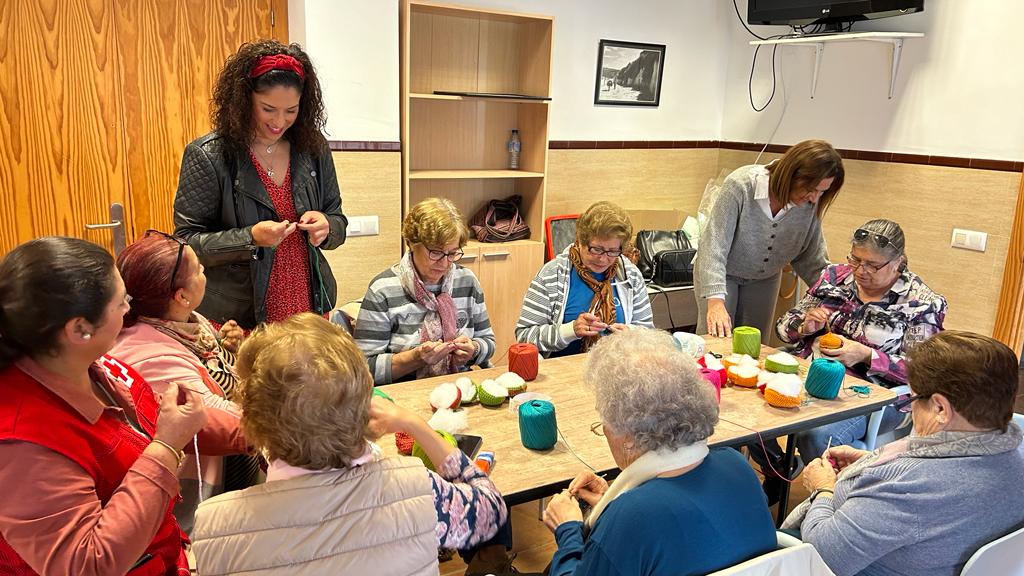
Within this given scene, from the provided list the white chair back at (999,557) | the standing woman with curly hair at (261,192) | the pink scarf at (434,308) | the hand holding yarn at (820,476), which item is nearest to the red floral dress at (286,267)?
the standing woman with curly hair at (261,192)

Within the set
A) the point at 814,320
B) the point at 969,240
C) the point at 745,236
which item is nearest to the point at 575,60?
the point at 745,236

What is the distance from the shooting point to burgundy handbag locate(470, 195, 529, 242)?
4.27 meters

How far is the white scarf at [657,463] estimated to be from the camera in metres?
1.28

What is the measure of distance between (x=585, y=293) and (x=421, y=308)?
25.6 inches

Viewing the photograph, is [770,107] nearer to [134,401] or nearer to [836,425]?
[836,425]

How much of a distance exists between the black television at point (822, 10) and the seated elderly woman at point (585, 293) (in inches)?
89.8

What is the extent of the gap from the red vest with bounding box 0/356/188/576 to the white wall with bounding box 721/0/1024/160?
391cm

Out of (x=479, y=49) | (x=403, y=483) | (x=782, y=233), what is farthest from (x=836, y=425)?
(x=479, y=49)

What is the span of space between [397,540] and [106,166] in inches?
108

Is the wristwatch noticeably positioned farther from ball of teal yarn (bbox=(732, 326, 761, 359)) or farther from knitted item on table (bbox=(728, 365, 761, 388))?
ball of teal yarn (bbox=(732, 326, 761, 359))

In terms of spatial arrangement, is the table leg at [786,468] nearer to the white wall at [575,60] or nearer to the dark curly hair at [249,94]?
the dark curly hair at [249,94]

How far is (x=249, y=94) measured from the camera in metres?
2.21

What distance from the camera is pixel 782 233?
9.87 feet

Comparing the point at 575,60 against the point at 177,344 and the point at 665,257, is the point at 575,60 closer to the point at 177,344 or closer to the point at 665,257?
the point at 665,257
